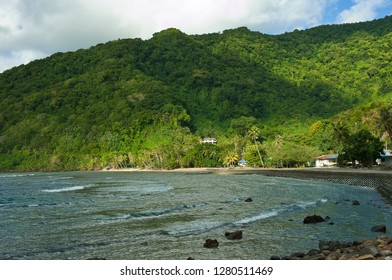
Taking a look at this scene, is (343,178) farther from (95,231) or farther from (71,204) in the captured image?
(95,231)

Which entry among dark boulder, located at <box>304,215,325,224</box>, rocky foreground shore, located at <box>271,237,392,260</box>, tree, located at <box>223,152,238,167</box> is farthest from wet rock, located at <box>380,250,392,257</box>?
tree, located at <box>223,152,238,167</box>

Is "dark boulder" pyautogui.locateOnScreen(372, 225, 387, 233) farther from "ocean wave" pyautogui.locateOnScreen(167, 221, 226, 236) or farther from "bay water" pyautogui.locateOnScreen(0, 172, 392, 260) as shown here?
"ocean wave" pyautogui.locateOnScreen(167, 221, 226, 236)

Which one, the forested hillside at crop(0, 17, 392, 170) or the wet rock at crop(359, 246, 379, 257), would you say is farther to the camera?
the forested hillside at crop(0, 17, 392, 170)

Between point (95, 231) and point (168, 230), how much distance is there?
146 inches

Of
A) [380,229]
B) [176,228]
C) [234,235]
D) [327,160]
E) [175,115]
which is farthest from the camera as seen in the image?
[175,115]

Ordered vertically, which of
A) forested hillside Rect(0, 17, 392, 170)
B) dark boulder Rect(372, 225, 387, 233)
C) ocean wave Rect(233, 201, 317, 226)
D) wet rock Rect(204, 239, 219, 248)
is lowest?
ocean wave Rect(233, 201, 317, 226)

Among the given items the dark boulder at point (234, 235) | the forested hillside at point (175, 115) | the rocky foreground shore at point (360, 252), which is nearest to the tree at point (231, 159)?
the forested hillside at point (175, 115)

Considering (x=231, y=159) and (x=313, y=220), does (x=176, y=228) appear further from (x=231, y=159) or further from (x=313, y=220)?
(x=231, y=159)

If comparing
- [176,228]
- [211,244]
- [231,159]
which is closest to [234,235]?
[211,244]

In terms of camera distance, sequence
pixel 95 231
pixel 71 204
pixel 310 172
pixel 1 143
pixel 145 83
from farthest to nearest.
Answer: pixel 145 83 → pixel 1 143 → pixel 310 172 → pixel 71 204 → pixel 95 231

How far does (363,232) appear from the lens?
60.8ft
